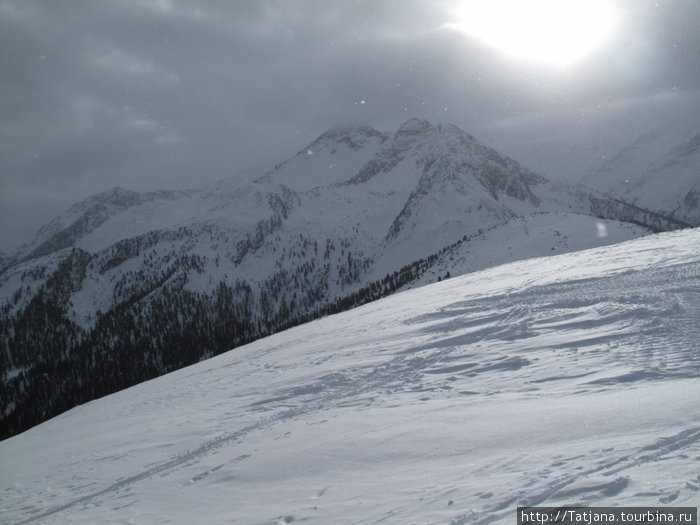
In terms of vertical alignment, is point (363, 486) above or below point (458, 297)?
below

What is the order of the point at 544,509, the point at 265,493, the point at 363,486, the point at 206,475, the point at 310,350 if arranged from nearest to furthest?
1. the point at 544,509
2. the point at 363,486
3. the point at 265,493
4. the point at 206,475
5. the point at 310,350

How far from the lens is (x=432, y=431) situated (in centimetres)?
682

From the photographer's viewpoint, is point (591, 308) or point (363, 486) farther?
point (591, 308)

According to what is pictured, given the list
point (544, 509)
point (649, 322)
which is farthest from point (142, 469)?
point (649, 322)

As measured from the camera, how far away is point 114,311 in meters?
190

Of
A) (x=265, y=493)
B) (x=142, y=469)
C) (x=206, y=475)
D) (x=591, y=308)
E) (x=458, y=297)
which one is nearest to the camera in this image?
(x=265, y=493)

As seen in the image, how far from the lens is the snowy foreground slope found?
4723 mm

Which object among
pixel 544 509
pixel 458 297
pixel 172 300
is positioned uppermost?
pixel 172 300

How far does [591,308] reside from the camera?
12.4m

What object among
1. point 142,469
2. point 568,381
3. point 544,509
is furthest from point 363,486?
point 142,469

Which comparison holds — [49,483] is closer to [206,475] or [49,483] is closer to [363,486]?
[206,475]

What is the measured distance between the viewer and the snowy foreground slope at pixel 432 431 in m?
4.72

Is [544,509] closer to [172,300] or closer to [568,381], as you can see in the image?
[568,381]

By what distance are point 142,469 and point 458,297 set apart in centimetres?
1555
